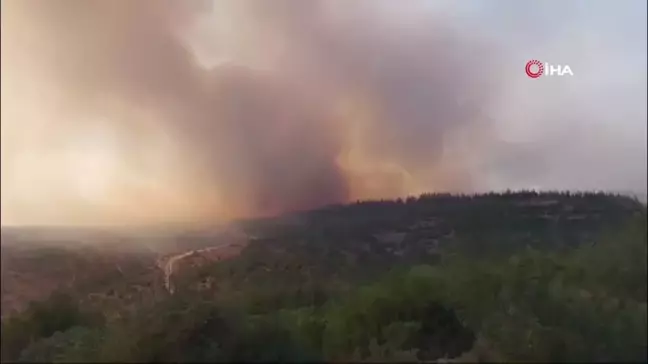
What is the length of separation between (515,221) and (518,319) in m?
0.29

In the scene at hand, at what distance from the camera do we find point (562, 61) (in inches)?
70.7

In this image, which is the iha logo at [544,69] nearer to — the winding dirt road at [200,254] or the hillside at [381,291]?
the hillside at [381,291]

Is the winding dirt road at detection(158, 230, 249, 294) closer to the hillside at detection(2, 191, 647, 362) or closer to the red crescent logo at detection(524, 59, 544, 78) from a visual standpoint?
the hillside at detection(2, 191, 647, 362)

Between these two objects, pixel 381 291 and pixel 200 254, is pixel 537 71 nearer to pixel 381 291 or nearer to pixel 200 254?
pixel 381 291

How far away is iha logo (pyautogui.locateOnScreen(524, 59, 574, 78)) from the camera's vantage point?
1.80 m

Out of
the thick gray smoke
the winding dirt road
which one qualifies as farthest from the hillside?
the thick gray smoke

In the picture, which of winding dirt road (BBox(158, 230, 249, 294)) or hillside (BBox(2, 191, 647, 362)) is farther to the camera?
winding dirt road (BBox(158, 230, 249, 294))

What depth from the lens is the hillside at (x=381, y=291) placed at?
1.66 metres

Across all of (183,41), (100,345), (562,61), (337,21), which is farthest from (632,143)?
(100,345)

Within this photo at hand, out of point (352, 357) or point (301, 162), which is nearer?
point (352, 357)

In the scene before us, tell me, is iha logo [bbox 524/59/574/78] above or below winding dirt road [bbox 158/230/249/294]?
above

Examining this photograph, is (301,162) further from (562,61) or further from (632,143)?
(632,143)

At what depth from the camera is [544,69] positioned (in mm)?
1802

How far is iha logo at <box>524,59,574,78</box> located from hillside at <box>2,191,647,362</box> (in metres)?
0.37
